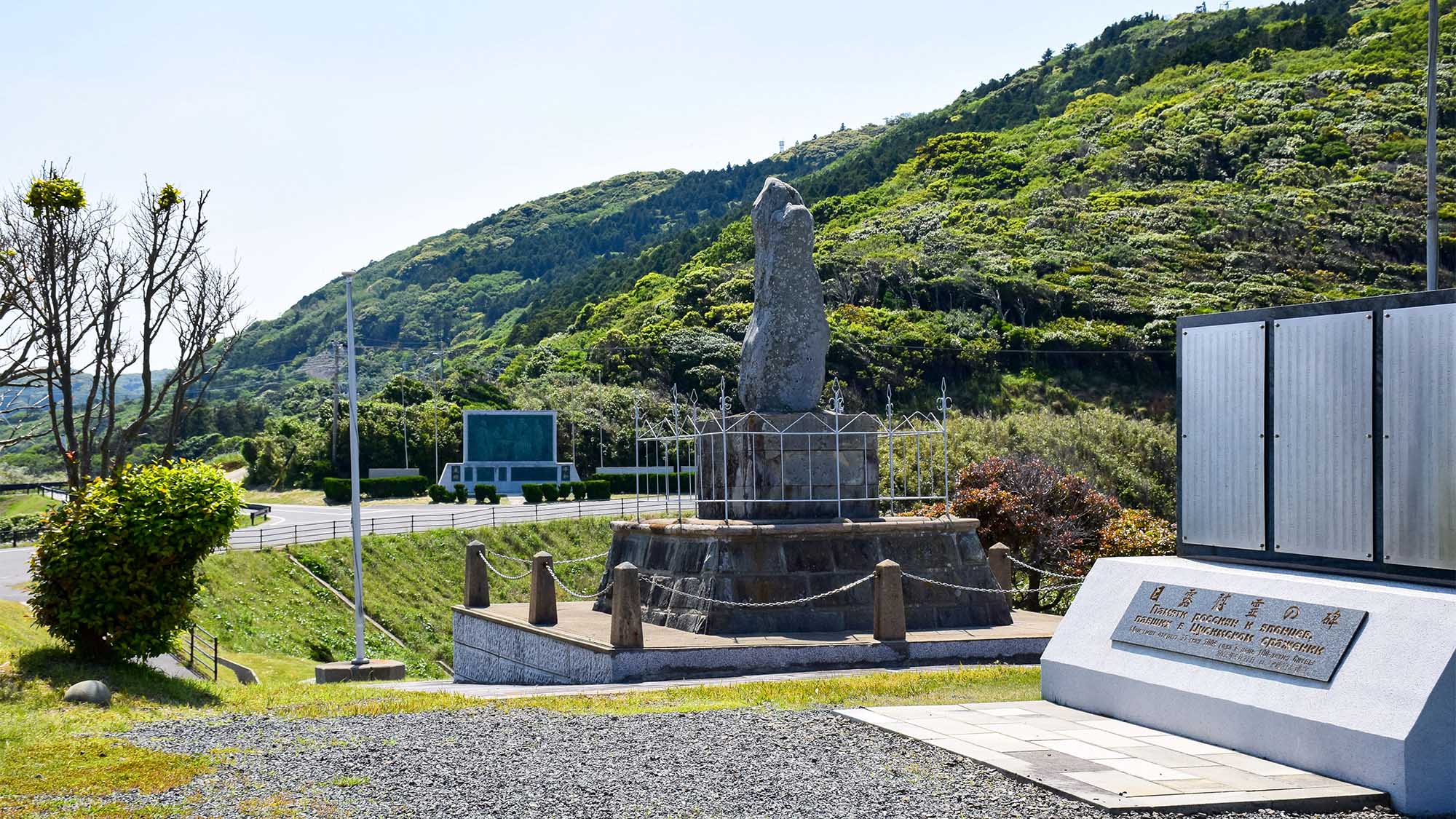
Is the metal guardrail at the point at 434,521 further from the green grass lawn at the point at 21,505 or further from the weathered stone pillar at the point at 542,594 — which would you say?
the weathered stone pillar at the point at 542,594

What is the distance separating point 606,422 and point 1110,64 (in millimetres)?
70292

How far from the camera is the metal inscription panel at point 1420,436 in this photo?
730 cm

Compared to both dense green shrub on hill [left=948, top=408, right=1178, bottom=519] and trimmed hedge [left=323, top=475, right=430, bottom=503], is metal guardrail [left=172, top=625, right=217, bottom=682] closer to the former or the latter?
dense green shrub on hill [left=948, top=408, right=1178, bottom=519]

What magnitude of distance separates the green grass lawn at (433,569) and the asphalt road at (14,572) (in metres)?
5.89

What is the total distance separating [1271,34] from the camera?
91.3 metres

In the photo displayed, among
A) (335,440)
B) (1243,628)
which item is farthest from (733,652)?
(335,440)

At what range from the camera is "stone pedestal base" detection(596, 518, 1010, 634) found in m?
14.0

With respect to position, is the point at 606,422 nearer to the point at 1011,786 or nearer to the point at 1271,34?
the point at 1011,786

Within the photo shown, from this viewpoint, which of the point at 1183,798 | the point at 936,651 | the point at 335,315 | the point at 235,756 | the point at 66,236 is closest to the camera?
the point at 1183,798

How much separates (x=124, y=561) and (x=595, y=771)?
6.97 m

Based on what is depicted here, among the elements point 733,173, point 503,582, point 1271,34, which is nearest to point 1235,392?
point 503,582

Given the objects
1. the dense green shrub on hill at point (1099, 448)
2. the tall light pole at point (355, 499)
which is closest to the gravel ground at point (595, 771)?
the tall light pole at point (355, 499)

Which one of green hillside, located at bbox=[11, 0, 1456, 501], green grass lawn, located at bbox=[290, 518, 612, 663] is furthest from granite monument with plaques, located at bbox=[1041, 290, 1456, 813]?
green hillside, located at bbox=[11, 0, 1456, 501]

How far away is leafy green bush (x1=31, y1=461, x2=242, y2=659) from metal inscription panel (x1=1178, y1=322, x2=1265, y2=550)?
9.18 m
